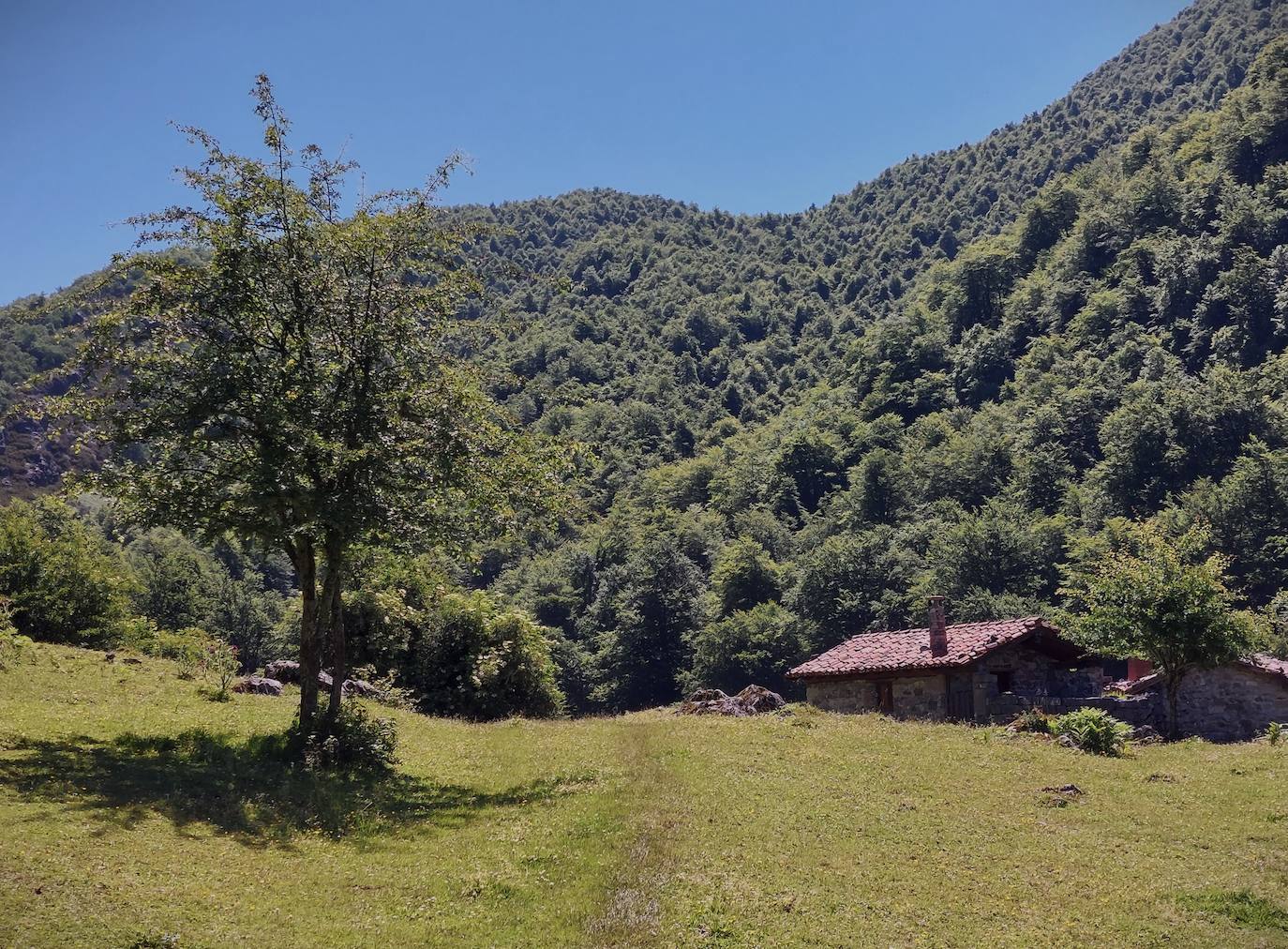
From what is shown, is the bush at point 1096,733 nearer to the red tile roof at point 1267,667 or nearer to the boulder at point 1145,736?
the boulder at point 1145,736

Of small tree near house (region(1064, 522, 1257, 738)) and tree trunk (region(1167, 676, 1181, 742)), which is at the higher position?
small tree near house (region(1064, 522, 1257, 738))

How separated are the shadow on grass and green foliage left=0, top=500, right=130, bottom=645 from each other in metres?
16.0

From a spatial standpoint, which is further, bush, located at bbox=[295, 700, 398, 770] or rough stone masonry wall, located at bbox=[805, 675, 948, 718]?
rough stone masonry wall, located at bbox=[805, 675, 948, 718]

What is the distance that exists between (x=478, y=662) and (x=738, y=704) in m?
10.4

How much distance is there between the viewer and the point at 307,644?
2106 cm

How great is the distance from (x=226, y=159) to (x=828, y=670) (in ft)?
98.8

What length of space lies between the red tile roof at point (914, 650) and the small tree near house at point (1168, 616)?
3.70 m

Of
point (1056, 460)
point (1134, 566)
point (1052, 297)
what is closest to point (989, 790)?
point (1134, 566)

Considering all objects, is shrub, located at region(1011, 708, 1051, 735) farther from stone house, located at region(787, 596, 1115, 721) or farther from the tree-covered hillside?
the tree-covered hillside

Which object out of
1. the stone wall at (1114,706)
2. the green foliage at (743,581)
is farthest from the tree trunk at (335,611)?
the green foliage at (743,581)

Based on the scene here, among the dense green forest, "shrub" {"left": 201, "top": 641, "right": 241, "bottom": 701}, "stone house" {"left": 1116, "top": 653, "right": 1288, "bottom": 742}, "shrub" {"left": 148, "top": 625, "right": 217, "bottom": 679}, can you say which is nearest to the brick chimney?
"stone house" {"left": 1116, "top": 653, "right": 1288, "bottom": 742}

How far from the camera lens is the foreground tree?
64.0ft

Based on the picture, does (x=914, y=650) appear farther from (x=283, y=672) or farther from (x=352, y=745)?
(x=352, y=745)

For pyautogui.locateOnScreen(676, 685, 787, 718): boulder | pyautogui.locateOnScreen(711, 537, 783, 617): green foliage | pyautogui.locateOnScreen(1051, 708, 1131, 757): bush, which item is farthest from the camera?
pyautogui.locateOnScreen(711, 537, 783, 617): green foliage
